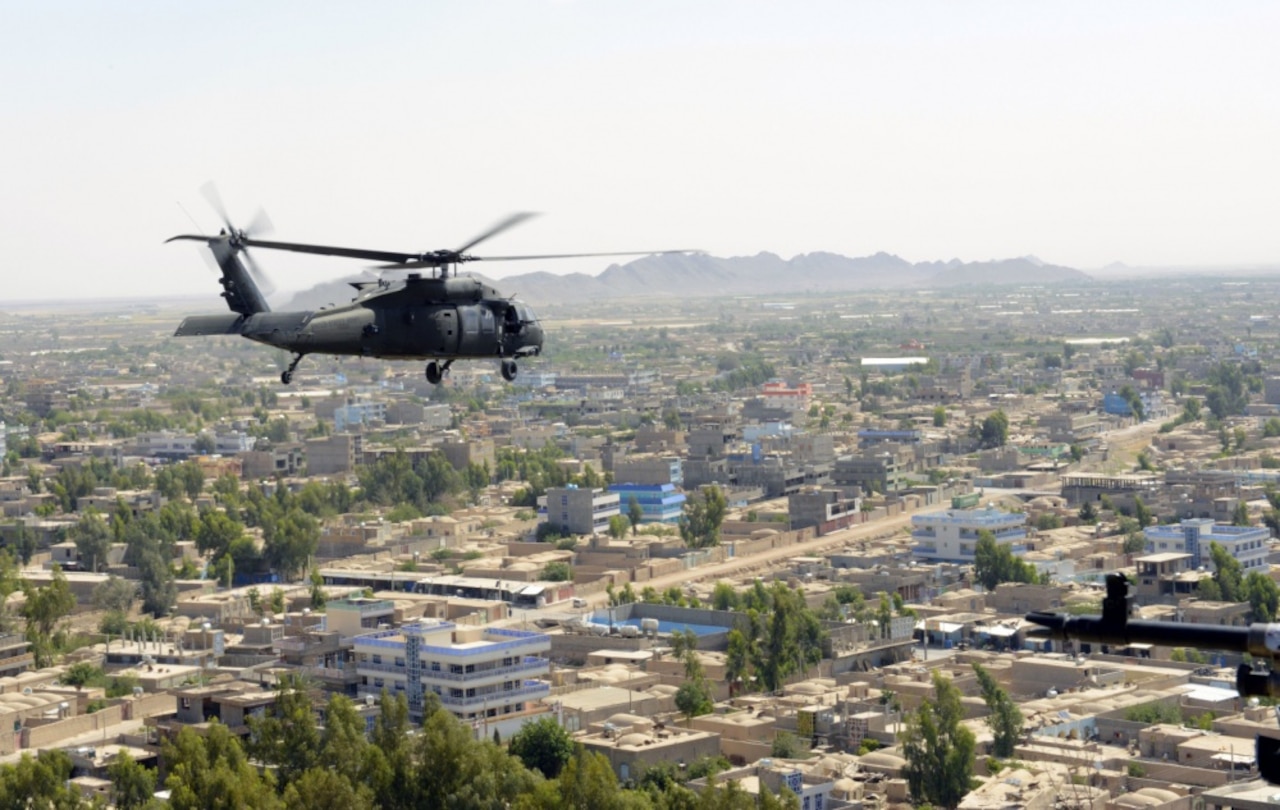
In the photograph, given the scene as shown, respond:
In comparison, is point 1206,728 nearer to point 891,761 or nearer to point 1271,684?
point 891,761

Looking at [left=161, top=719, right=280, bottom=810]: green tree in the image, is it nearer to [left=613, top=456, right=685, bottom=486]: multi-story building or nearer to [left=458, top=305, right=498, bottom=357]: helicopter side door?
[left=458, top=305, right=498, bottom=357]: helicopter side door

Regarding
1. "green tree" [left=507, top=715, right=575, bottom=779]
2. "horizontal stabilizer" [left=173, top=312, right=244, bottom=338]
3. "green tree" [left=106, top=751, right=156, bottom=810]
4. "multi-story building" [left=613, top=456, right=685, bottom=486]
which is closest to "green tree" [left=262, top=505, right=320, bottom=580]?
"multi-story building" [left=613, top=456, right=685, bottom=486]

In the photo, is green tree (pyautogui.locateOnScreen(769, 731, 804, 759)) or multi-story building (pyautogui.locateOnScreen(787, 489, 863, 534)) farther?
multi-story building (pyautogui.locateOnScreen(787, 489, 863, 534))

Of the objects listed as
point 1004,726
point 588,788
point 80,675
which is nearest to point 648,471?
point 80,675

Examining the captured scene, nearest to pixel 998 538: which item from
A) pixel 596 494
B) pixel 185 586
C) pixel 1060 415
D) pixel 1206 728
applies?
pixel 596 494

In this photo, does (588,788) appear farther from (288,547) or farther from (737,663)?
(288,547)

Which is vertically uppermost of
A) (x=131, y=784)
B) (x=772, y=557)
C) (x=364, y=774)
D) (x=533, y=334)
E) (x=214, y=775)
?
(x=533, y=334)

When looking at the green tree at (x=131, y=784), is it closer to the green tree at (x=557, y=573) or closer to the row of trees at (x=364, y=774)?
the row of trees at (x=364, y=774)
